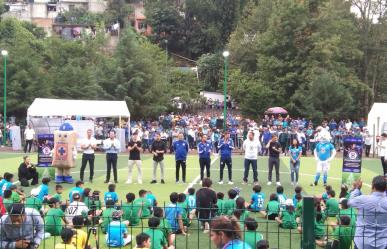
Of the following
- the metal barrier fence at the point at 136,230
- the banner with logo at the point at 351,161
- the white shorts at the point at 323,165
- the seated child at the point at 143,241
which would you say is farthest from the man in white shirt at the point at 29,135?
the seated child at the point at 143,241

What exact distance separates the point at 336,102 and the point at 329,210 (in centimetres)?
3425

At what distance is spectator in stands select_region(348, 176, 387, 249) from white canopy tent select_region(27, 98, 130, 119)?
89.4 ft

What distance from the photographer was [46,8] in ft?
291

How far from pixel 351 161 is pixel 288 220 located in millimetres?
7378

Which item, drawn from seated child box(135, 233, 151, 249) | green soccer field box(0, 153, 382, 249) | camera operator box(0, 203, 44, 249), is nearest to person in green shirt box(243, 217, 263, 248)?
seated child box(135, 233, 151, 249)

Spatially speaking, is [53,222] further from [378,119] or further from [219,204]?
[378,119]

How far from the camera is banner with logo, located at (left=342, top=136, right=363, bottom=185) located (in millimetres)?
19438

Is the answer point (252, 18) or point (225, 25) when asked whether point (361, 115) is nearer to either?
point (252, 18)

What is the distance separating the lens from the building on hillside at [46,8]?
85375 millimetres

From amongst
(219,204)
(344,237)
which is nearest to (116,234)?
(219,204)

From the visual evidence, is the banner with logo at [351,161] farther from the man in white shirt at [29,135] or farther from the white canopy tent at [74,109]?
the man in white shirt at [29,135]

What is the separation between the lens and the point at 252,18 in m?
61.2

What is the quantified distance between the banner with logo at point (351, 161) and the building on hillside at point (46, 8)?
70253mm

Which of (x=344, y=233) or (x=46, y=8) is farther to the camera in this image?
(x=46, y=8)
